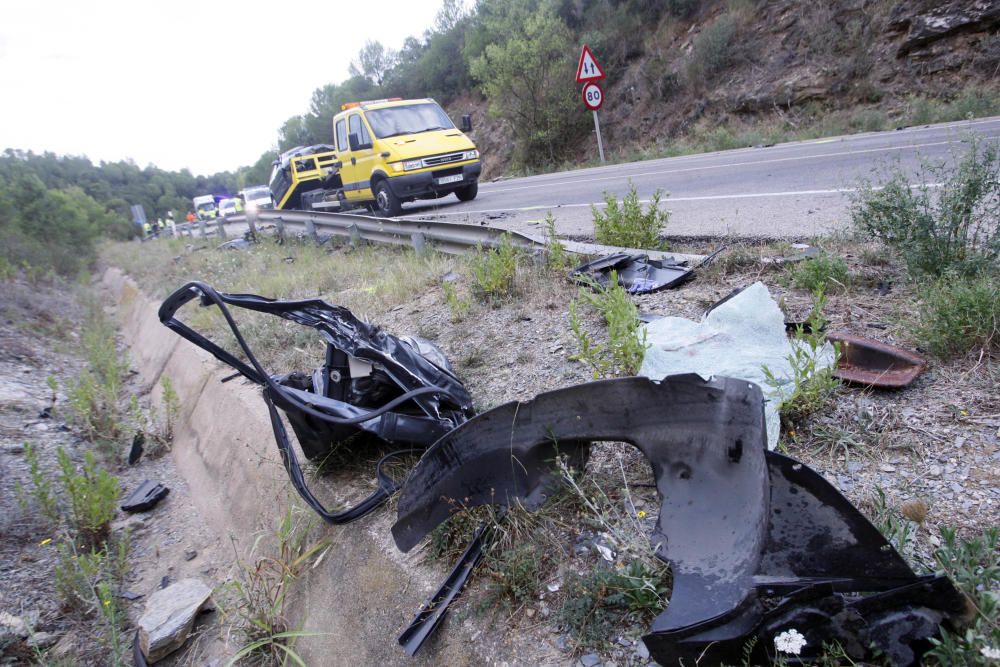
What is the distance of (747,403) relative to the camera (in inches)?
71.0

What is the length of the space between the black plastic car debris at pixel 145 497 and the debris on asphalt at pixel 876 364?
4.56 m

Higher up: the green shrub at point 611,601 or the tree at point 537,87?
the tree at point 537,87

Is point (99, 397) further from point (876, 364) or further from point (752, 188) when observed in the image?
point (752, 188)

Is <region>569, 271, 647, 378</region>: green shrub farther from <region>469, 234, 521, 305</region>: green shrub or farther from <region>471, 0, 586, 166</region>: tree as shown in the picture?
<region>471, 0, 586, 166</region>: tree

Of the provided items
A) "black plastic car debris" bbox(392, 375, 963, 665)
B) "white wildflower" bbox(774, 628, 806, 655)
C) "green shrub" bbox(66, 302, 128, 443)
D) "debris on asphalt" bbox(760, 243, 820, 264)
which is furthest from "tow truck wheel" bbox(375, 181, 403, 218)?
"white wildflower" bbox(774, 628, 806, 655)

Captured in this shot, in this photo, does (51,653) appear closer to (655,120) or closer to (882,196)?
(882,196)

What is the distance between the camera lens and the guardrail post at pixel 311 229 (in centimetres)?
1020

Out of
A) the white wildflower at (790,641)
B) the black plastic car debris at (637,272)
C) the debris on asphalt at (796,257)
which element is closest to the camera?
the white wildflower at (790,641)

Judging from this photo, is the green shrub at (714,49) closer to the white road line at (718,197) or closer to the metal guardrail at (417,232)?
the white road line at (718,197)

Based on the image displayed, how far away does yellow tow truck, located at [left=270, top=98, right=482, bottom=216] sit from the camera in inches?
468

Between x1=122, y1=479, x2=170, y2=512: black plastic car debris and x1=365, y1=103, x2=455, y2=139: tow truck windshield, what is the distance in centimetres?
936

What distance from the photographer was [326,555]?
2.67 m

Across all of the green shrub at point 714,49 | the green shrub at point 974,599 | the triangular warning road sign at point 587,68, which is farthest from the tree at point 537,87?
the green shrub at point 974,599

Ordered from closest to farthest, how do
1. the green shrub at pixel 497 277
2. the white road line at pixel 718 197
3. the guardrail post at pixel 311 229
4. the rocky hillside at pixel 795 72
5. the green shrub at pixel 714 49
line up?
the green shrub at pixel 497 277 < the white road line at pixel 718 197 < the guardrail post at pixel 311 229 < the rocky hillside at pixel 795 72 < the green shrub at pixel 714 49
